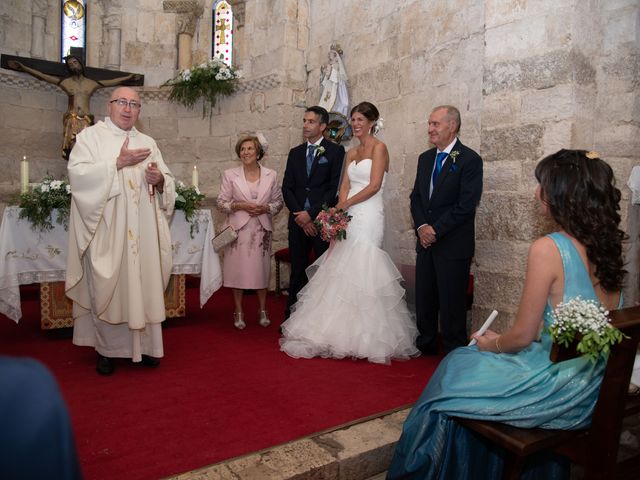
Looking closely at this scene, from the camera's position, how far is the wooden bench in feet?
5.79

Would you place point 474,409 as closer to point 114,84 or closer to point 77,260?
point 77,260

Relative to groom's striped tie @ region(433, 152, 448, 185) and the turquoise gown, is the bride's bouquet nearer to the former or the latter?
groom's striped tie @ region(433, 152, 448, 185)

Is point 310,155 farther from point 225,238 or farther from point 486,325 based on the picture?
point 486,325

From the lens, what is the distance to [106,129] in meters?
3.68

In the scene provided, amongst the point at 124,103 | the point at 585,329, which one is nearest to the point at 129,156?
the point at 124,103

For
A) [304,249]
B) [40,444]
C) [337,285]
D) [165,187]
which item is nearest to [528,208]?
[337,285]

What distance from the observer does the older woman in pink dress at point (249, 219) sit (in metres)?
4.88

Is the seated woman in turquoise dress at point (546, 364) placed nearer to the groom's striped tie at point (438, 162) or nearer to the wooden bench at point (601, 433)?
the wooden bench at point (601, 433)

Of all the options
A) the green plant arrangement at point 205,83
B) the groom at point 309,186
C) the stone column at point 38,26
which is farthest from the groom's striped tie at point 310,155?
the stone column at point 38,26

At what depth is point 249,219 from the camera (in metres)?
4.91

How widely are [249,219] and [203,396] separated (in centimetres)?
203

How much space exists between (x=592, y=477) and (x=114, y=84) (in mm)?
8036

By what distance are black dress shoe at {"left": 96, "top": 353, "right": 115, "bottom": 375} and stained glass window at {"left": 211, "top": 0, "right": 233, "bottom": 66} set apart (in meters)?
5.86

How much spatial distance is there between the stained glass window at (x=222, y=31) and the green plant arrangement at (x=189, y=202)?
403cm
